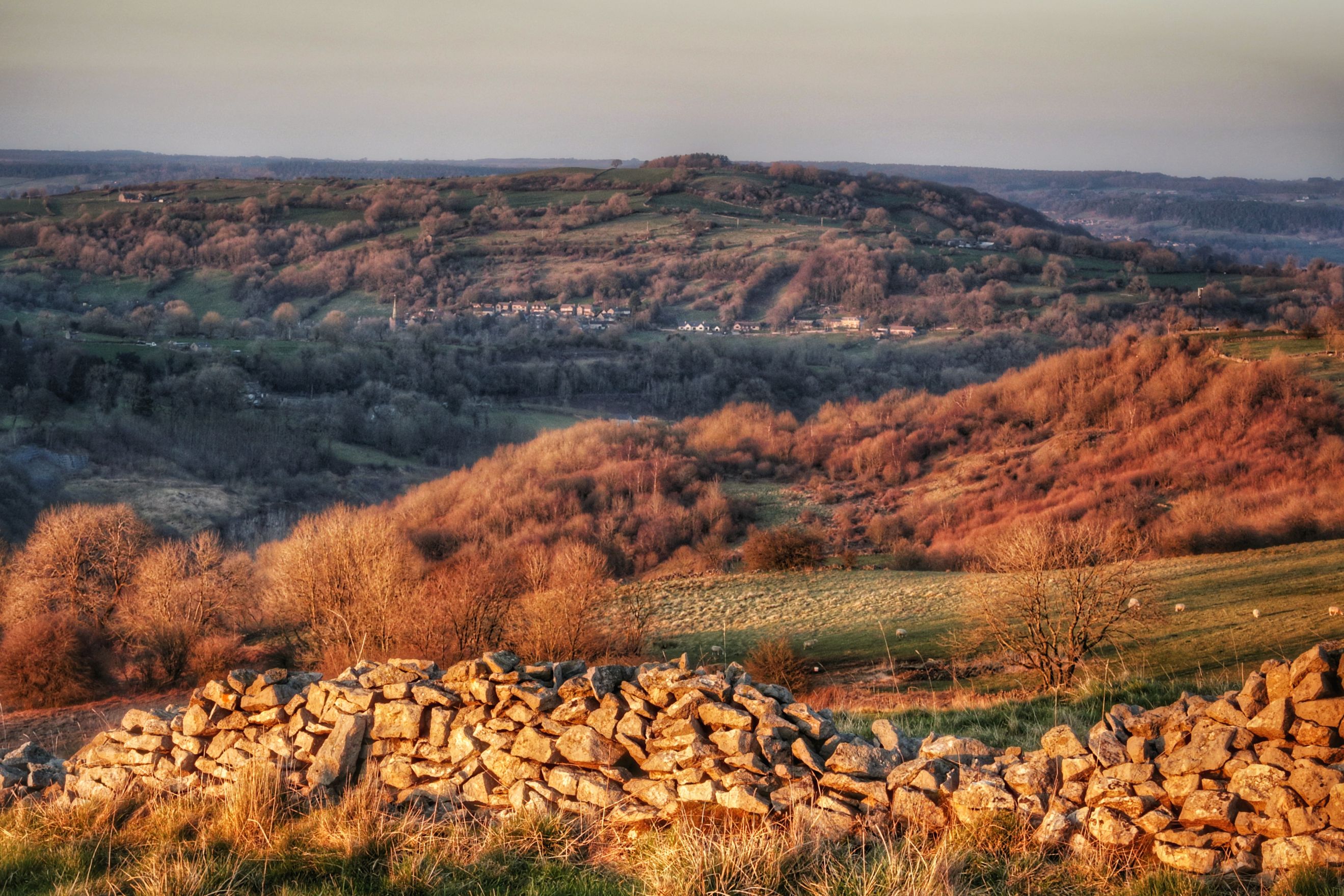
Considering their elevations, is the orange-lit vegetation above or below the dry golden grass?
below

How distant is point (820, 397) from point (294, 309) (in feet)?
219

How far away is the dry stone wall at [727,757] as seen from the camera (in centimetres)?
555

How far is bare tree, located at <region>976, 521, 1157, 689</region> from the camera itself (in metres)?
15.9

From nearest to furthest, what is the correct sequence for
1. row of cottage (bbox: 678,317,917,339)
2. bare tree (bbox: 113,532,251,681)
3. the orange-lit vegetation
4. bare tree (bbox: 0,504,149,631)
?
1. the orange-lit vegetation
2. bare tree (bbox: 113,532,251,681)
3. bare tree (bbox: 0,504,149,631)
4. row of cottage (bbox: 678,317,917,339)

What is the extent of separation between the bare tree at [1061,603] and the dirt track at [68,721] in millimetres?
16151

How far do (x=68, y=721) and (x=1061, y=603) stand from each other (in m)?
21.6

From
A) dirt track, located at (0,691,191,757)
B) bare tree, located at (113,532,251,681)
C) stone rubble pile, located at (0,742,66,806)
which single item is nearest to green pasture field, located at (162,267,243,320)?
bare tree, located at (113,532,251,681)

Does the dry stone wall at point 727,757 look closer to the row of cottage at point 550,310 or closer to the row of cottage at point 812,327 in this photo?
the row of cottage at point 812,327

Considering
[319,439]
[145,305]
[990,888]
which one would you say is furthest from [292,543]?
[145,305]

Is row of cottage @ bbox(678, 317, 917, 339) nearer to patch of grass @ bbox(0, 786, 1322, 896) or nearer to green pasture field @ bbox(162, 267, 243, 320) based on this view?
green pasture field @ bbox(162, 267, 243, 320)

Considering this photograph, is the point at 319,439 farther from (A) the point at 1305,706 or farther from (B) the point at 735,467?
(A) the point at 1305,706

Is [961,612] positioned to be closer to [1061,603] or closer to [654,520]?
[1061,603]

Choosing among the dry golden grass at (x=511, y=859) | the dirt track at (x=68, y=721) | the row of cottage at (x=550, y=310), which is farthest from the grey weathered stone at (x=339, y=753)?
the row of cottage at (x=550, y=310)

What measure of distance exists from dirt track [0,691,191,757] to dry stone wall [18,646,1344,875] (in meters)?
13.4
